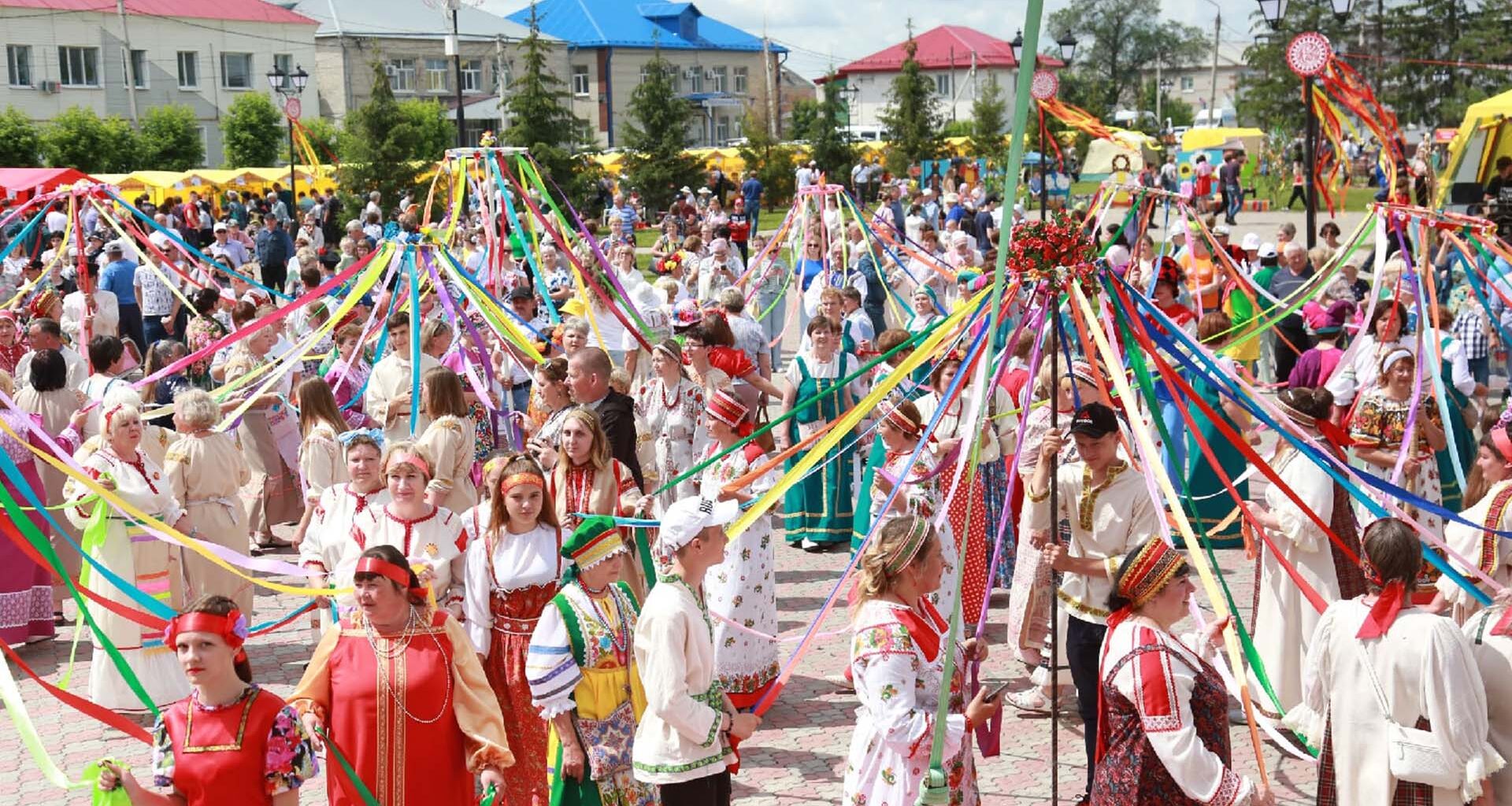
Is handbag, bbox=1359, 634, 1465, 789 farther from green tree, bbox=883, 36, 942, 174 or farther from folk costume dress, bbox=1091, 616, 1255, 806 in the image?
green tree, bbox=883, 36, 942, 174

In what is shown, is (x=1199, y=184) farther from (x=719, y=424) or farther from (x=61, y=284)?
(x=719, y=424)

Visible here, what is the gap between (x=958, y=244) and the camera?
639 inches

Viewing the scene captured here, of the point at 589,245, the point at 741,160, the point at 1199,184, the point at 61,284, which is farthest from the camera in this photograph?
the point at 741,160

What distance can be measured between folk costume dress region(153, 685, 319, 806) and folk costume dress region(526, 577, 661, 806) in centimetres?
83

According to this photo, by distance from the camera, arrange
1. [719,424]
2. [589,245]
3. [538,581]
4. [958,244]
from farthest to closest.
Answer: [958,244] < [589,245] < [719,424] < [538,581]

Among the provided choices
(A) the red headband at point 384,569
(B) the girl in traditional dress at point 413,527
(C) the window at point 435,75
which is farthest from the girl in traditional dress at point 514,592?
(C) the window at point 435,75

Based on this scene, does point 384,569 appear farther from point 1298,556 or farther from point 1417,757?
point 1298,556

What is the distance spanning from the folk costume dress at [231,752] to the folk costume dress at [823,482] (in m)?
6.01

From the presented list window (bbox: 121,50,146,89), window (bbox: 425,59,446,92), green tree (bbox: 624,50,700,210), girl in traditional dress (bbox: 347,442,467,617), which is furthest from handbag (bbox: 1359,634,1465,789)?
window (bbox: 425,59,446,92)

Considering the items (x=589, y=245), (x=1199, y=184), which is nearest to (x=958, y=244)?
(x=589, y=245)

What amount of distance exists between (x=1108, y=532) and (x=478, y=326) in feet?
19.4

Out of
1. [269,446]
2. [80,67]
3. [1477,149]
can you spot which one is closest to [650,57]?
[80,67]

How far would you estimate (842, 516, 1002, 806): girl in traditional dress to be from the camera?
4.33m

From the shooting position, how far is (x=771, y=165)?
40844 millimetres
